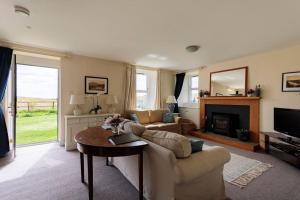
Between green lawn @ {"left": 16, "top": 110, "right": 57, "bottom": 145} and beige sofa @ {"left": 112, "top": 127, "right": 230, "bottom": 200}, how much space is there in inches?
152

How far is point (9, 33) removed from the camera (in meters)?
2.89

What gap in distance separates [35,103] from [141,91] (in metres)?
3.48

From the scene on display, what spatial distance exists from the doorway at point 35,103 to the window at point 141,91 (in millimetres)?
2591

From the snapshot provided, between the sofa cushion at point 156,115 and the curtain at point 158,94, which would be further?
the curtain at point 158,94

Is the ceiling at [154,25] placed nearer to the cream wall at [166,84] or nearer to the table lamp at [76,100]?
the table lamp at [76,100]

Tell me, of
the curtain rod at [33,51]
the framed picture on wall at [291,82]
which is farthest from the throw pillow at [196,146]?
the curtain rod at [33,51]

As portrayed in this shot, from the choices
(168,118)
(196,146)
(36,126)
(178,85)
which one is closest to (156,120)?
(168,118)

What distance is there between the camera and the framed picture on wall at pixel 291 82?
3363 mm

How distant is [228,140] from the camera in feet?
14.0

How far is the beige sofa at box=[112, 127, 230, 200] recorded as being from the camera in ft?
4.91

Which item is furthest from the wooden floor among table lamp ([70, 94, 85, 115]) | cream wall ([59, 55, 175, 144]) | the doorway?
the doorway

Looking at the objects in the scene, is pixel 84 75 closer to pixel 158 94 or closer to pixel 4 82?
pixel 4 82

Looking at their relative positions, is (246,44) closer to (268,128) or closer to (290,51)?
(290,51)

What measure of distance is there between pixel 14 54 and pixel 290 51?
→ 238 inches
